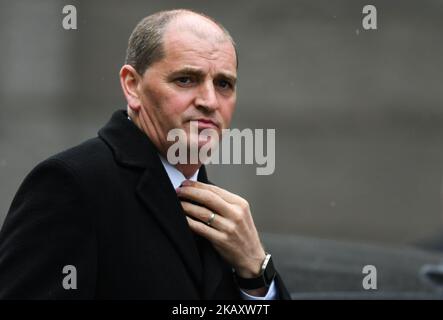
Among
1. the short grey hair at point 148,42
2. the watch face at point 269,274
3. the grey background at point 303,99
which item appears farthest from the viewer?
the grey background at point 303,99

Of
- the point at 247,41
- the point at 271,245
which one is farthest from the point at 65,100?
the point at 271,245

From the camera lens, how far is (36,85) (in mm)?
13289

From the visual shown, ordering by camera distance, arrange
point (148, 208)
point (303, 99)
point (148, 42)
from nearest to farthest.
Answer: point (148, 208), point (148, 42), point (303, 99)

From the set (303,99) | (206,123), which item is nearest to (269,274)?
(206,123)

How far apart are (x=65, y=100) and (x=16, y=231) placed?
1108 centimetres

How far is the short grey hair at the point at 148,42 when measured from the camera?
2.78m

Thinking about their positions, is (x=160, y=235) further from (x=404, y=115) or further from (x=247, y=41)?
(x=404, y=115)

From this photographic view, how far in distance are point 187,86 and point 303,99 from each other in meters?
10.9

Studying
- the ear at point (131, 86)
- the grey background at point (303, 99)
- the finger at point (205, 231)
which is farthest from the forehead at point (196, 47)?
the grey background at point (303, 99)

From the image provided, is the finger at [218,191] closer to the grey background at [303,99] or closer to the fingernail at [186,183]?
the fingernail at [186,183]

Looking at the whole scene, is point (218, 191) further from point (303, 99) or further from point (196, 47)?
point (303, 99)

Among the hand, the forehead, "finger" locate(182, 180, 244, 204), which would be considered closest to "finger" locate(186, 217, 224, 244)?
the hand

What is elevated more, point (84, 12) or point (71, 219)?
point (84, 12)

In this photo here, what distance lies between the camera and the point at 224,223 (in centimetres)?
278
